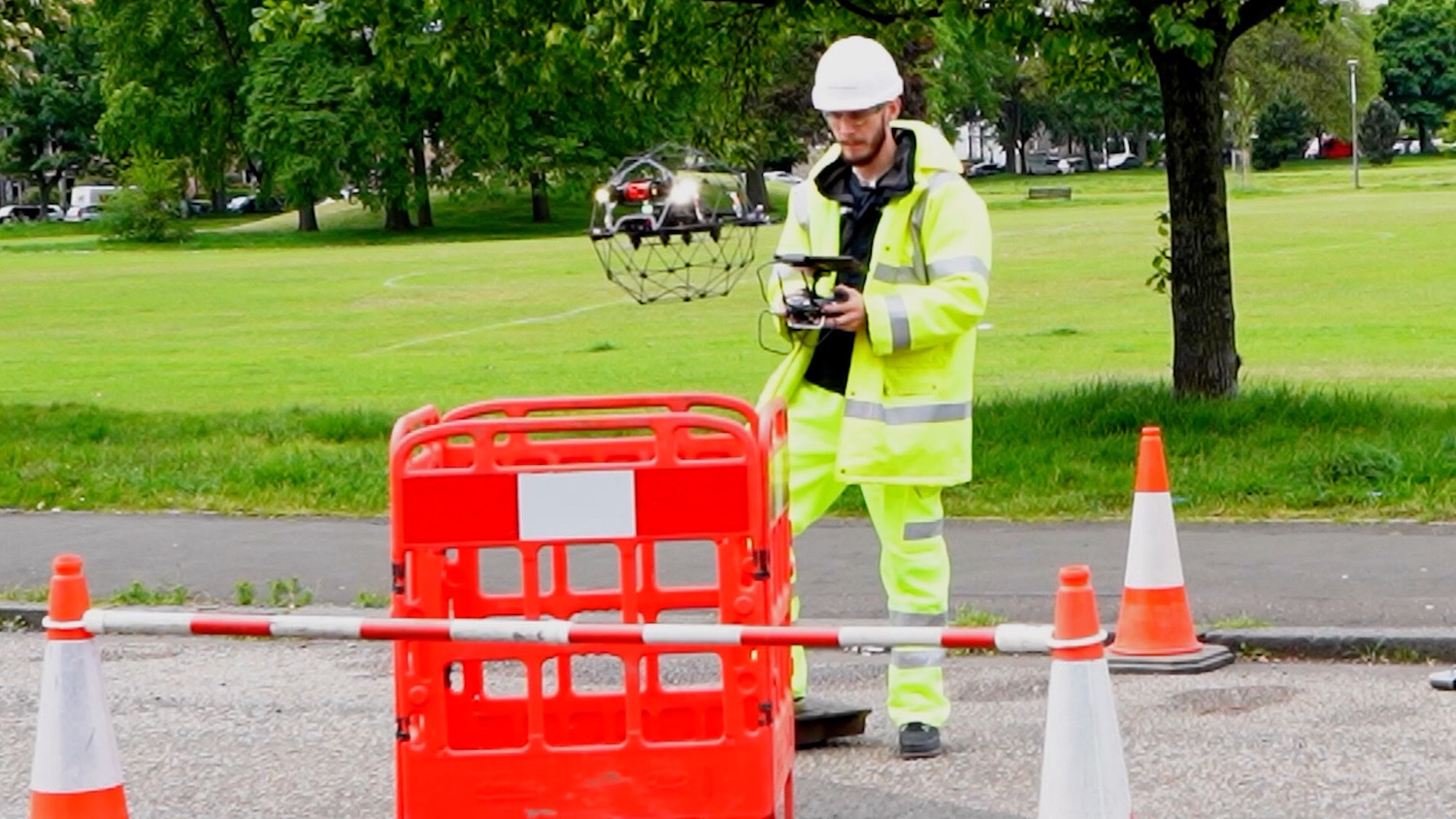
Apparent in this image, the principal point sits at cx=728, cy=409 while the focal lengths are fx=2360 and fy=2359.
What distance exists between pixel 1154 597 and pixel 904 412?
71.1 inches

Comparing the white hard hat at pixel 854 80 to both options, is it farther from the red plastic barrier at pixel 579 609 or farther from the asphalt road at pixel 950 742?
the asphalt road at pixel 950 742

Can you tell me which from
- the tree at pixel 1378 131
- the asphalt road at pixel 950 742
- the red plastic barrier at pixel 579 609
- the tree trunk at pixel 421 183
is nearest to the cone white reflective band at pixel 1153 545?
the asphalt road at pixel 950 742

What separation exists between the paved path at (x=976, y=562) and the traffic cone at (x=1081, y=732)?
13.2ft

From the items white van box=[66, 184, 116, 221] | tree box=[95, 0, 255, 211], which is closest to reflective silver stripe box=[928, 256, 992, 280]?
tree box=[95, 0, 255, 211]

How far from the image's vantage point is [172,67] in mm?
85125

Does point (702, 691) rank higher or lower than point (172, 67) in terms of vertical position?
lower

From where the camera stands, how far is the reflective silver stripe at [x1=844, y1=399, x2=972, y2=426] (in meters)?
6.70

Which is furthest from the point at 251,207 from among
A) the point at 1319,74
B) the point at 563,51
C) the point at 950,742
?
the point at 950,742

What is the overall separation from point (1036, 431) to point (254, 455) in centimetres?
474

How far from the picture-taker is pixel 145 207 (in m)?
78.6

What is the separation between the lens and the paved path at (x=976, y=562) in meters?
9.09

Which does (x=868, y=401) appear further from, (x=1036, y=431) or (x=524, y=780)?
(x=1036, y=431)

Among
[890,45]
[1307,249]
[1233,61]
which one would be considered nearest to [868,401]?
[890,45]

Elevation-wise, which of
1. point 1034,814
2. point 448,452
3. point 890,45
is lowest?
point 1034,814
